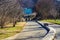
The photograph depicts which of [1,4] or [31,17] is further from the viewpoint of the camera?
[31,17]

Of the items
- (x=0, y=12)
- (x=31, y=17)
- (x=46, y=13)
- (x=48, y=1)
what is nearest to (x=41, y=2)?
(x=48, y=1)

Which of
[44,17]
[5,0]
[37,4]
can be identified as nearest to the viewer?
[5,0]

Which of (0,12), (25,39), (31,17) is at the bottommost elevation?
(31,17)

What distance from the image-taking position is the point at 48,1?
431 ft

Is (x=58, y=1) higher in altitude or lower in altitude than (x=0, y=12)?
lower

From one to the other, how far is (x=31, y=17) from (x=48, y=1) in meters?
14.1

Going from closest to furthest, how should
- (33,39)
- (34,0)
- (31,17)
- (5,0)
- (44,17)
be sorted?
(33,39)
(5,0)
(44,17)
(31,17)
(34,0)

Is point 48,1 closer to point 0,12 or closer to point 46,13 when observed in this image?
point 46,13

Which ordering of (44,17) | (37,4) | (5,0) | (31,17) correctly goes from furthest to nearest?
(37,4) < (31,17) < (44,17) < (5,0)

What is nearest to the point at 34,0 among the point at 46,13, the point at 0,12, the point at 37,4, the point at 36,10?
the point at 37,4

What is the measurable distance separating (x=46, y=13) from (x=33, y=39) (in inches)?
3630

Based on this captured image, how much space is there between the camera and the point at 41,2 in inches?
5246

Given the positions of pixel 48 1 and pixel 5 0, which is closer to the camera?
pixel 5 0

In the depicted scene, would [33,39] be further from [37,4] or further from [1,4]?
[37,4]
